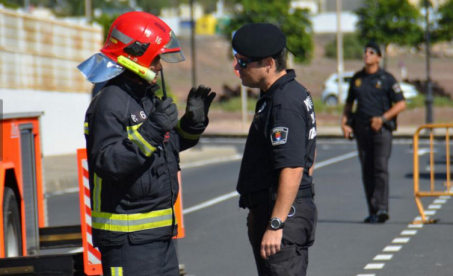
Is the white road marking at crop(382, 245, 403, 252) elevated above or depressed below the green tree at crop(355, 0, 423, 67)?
below

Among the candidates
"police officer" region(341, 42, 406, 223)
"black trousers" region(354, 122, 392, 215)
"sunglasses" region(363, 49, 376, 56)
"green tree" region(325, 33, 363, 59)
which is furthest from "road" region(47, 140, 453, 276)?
"green tree" region(325, 33, 363, 59)

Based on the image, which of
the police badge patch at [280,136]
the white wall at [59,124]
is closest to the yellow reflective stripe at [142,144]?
the police badge patch at [280,136]

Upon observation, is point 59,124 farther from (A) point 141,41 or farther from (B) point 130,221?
(B) point 130,221

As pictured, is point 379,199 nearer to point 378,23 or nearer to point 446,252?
point 446,252

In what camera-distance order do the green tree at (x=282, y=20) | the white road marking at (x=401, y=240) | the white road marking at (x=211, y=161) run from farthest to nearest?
the green tree at (x=282, y=20)
the white road marking at (x=211, y=161)
the white road marking at (x=401, y=240)

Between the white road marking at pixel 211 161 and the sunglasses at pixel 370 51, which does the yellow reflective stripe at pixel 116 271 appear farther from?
the white road marking at pixel 211 161

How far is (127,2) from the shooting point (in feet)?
364

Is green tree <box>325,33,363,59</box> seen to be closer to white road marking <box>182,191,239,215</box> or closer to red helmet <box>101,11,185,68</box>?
white road marking <box>182,191,239,215</box>

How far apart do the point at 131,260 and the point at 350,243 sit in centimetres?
563

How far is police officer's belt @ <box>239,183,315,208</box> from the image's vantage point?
484 centimetres

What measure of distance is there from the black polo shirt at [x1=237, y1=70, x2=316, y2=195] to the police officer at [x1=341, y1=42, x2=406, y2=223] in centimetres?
586

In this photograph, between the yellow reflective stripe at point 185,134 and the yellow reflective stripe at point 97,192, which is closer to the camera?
the yellow reflective stripe at point 97,192

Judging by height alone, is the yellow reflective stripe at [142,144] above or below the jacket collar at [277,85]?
below

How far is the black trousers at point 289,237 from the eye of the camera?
4789 millimetres
